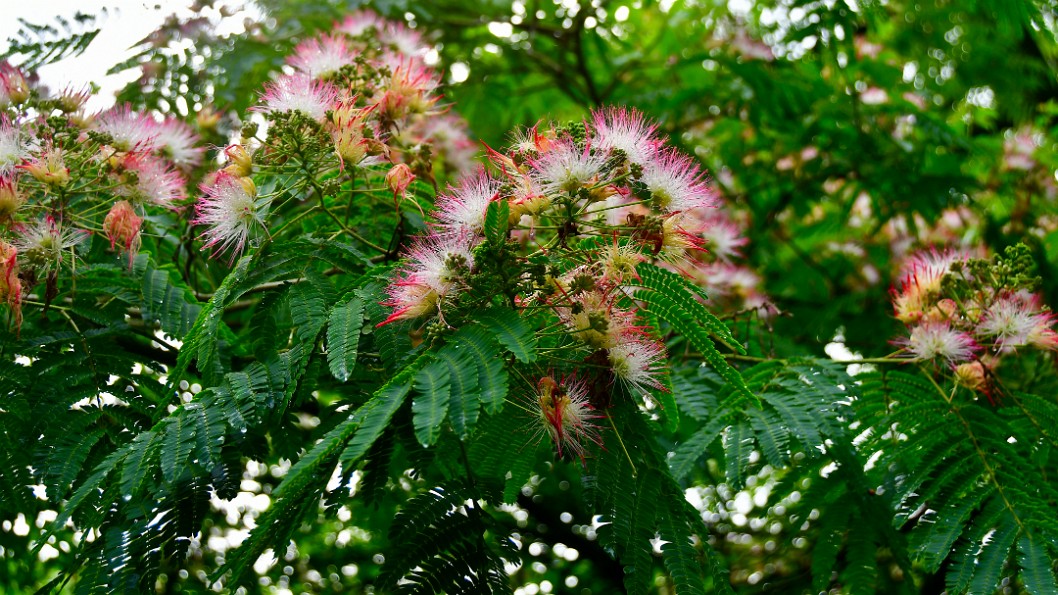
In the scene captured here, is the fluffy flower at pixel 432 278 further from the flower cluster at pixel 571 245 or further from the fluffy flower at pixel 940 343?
the fluffy flower at pixel 940 343

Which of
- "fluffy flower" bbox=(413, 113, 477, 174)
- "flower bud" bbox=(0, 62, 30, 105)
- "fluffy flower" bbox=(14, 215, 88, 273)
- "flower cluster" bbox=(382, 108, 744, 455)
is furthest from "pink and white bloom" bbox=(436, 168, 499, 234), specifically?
"fluffy flower" bbox=(413, 113, 477, 174)

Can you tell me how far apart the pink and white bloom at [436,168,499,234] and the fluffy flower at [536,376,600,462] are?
0.43 metres

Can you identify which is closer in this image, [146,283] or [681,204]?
[681,204]

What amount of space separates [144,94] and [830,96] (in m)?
3.63

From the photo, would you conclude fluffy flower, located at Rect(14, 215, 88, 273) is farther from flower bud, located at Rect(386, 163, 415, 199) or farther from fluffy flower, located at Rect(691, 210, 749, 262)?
fluffy flower, located at Rect(691, 210, 749, 262)

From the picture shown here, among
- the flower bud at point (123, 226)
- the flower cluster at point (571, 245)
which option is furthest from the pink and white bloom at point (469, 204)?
the flower bud at point (123, 226)

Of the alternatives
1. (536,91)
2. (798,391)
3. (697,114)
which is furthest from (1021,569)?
(536,91)

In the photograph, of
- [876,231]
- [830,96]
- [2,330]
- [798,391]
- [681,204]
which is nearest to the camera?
[681,204]

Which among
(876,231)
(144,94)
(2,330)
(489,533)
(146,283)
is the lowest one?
(489,533)

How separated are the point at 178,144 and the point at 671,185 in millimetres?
2024

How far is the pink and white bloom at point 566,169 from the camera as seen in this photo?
253 centimetres

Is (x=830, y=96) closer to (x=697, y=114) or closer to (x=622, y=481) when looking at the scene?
(x=697, y=114)

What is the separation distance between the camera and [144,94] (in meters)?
4.67

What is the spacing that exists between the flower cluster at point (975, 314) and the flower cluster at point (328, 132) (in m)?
1.78
